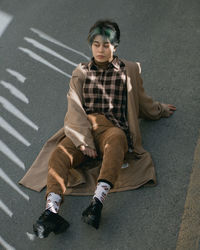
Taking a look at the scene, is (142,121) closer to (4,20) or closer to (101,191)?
(101,191)

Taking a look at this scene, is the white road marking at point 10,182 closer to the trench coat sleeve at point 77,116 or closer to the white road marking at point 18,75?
the trench coat sleeve at point 77,116

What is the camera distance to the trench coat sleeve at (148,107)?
10.1ft

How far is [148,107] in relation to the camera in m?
3.22

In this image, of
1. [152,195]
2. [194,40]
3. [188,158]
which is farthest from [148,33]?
[152,195]

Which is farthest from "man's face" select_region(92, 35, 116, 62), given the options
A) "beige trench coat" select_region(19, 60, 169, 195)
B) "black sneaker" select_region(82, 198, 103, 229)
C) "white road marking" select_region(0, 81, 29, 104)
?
"white road marking" select_region(0, 81, 29, 104)

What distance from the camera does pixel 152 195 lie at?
284cm

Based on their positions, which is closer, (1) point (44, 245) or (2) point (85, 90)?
(1) point (44, 245)

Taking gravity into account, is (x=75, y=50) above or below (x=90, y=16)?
below

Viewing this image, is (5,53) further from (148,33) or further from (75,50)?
(148,33)

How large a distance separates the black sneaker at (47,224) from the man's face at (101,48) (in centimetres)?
112

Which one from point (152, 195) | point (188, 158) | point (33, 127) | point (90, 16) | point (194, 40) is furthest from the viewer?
point (90, 16)

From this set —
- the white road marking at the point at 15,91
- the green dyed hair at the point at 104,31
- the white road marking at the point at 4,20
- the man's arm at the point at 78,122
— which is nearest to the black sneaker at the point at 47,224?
the man's arm at the point at 78,122

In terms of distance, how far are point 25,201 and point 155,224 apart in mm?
975

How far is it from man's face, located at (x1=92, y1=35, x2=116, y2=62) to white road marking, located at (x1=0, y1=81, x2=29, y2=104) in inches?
48.9
